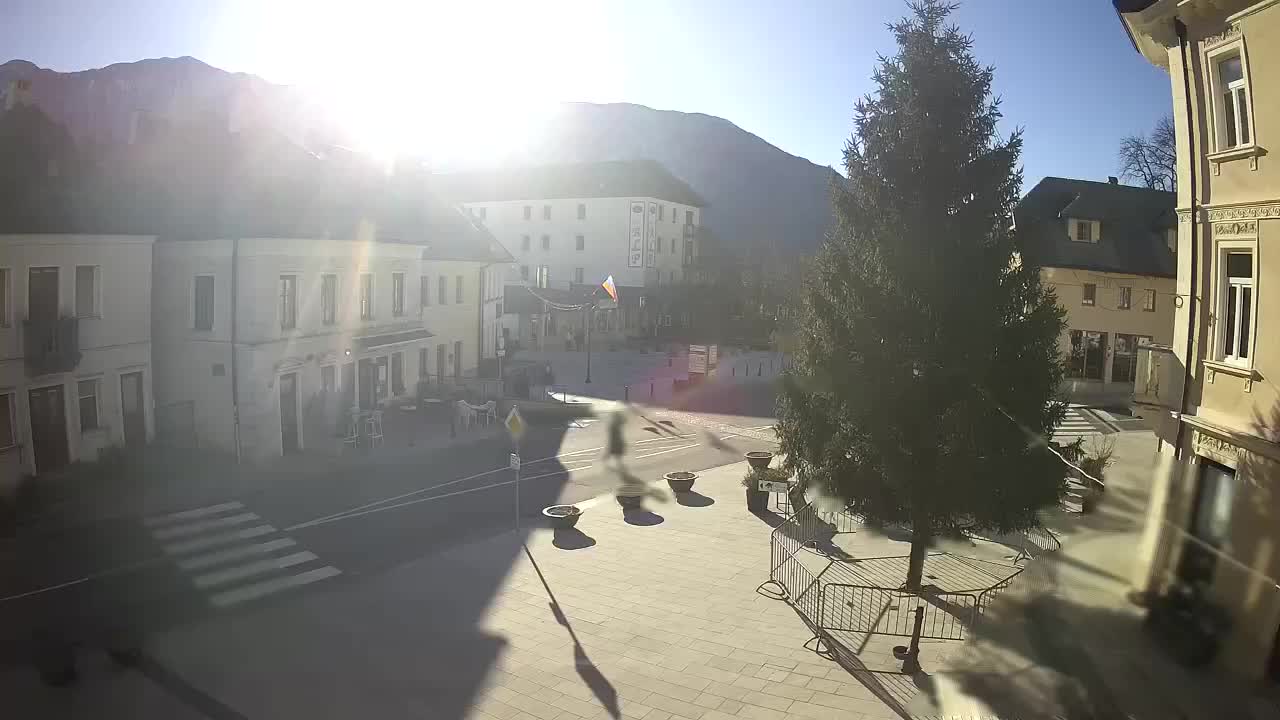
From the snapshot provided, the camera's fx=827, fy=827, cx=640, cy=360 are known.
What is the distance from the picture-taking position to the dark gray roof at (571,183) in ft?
235

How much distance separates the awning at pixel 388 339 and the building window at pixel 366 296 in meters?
0.80

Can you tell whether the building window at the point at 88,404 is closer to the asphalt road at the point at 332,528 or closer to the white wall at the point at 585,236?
the asphalt road at the point at 332,528

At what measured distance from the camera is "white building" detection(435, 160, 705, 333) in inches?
2761

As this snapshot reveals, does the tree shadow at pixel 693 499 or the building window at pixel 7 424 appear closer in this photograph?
the building window at pixel 7 424

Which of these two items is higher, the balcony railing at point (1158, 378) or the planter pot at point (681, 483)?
the balcony railing at point (1158, 378)

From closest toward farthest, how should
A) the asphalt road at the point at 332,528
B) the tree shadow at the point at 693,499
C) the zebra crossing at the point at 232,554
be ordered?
the asphalt road at the point at 332,528, the zebra crossing at the point at 232,554, the tree shadow at the point at 693,499

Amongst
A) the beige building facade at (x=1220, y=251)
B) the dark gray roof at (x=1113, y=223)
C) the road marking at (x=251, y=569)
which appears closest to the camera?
the beige building facade at (x=1220, y=251)

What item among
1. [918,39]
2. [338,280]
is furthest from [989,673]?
[338,280]

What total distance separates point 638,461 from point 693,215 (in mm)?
55610

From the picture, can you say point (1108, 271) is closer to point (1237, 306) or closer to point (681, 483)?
point (681, 483)

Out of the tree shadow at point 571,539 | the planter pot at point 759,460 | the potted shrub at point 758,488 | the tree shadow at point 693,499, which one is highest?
the planter pot at point 759,460

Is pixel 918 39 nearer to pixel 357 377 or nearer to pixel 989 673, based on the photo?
pixel 989 673

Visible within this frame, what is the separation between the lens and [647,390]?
40.8 metres

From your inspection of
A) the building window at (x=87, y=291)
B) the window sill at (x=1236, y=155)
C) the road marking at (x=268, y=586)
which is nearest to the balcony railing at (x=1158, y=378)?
the window sill at (x=1236, y=155)
